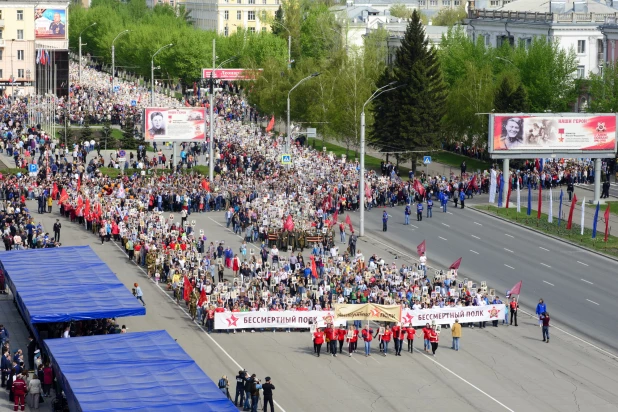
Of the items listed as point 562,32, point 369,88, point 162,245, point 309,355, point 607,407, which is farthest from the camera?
point 562,32

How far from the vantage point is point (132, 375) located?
3566 cm

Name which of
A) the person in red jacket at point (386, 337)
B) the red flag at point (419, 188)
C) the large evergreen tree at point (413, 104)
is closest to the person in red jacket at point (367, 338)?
the person in red jacket at point (386, 337)

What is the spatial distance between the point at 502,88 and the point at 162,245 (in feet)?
115

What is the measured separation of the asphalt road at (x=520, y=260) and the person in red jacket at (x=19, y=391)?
2065 centimetres

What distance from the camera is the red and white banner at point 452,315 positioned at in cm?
4731

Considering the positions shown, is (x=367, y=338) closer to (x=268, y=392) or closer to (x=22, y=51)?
(x=268, y=392)

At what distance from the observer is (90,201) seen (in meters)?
67.2

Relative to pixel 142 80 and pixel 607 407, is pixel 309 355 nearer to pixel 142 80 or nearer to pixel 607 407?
pixel 607 407

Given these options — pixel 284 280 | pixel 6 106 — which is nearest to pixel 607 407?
pixel 284 280

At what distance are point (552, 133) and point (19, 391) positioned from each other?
4264 centimetres

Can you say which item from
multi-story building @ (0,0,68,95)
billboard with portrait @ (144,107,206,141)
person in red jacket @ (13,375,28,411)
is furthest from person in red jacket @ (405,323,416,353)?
multi-story building @ (0,0,68,95)

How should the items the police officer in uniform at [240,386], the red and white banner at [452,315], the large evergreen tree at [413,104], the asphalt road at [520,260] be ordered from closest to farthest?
the police officer in uniform at [240,386] < the red and white banner at [452,315] < the asphalt road at [520,260] < the large evergreen tree at [413,104]

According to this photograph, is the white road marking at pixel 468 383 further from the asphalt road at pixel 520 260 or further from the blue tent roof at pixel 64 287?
the blue tent roof at pixel 64 287

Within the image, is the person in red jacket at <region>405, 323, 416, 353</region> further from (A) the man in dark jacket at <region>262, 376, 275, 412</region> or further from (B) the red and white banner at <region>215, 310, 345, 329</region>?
(A) the man in dark jacket at <region>262, 376, 275, 412</region>
